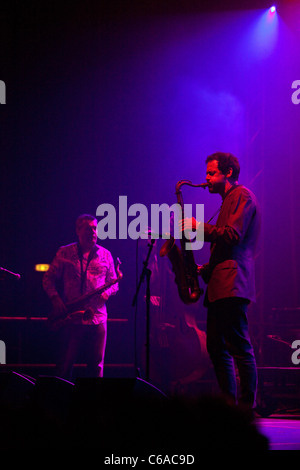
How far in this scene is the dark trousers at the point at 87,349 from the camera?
609 cm

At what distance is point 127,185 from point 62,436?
25.2ft

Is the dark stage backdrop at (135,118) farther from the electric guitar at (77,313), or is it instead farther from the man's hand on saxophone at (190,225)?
the man's hand on saxophone at (190,225)

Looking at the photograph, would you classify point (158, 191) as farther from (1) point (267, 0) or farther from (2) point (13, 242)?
(1) point (267, 0)

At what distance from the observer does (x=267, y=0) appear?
796 cm

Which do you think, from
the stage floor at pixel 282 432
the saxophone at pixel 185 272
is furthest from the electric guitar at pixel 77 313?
the stage floor at pixel 282 432

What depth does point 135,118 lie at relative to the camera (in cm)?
889

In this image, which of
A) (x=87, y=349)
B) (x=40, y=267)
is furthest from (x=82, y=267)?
(x=40, y=267)

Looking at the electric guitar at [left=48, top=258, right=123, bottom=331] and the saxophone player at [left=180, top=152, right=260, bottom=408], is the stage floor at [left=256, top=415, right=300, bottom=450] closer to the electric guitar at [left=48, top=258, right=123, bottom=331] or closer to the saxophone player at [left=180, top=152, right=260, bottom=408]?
the saxophone player at [left=180, top=152, right=260, bottom=408]

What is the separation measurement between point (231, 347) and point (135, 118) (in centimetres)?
622

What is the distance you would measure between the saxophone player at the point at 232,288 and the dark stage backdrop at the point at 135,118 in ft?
13.7

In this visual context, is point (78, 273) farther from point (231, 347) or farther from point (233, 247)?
point (231, 347)

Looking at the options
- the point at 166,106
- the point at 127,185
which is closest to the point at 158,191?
the point at 127,185
